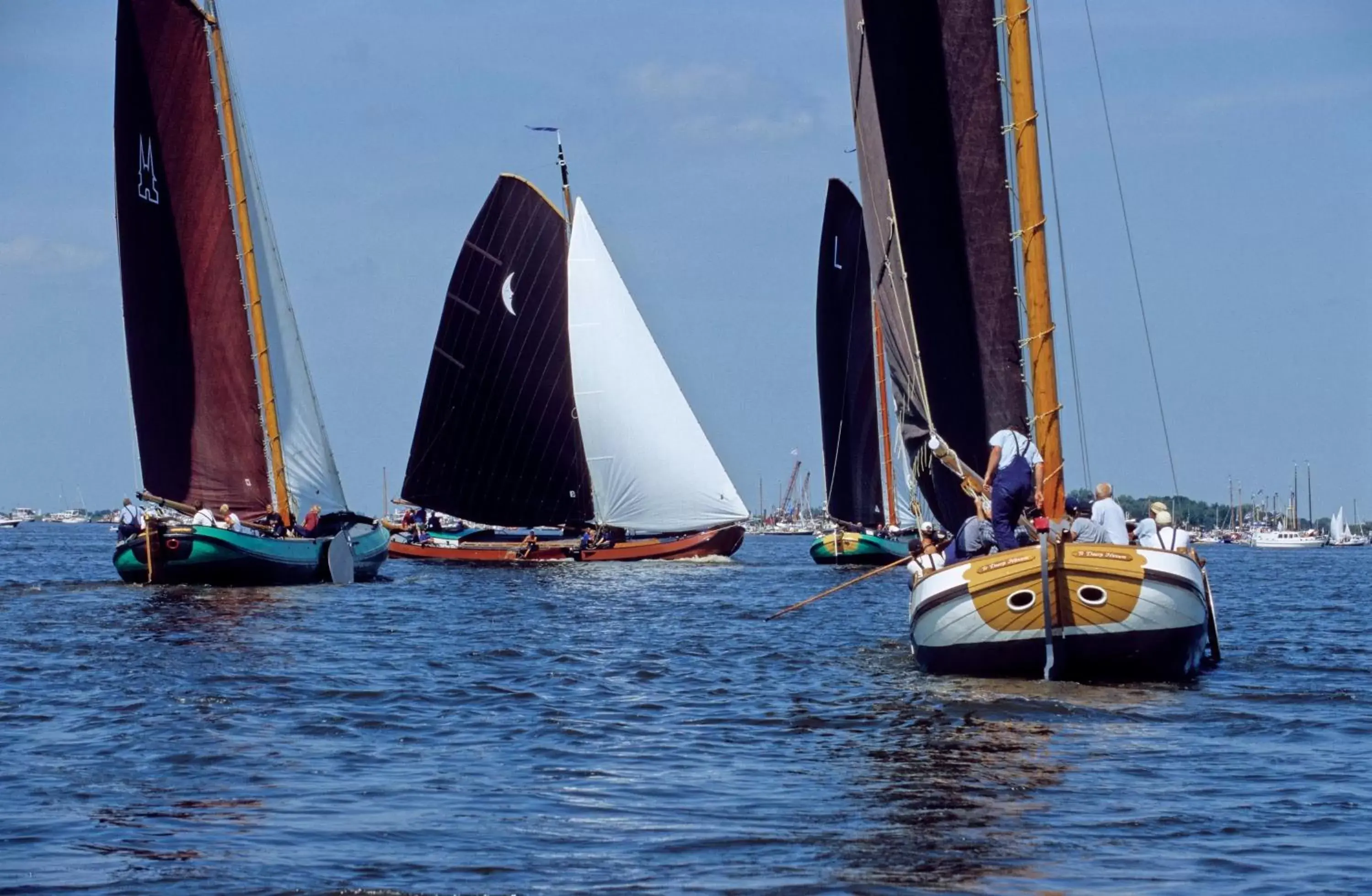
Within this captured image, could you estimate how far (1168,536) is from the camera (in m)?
23.5

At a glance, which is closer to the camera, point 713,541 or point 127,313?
point 127,313

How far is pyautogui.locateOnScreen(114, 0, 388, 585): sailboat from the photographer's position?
143ft

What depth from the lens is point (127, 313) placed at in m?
44.0

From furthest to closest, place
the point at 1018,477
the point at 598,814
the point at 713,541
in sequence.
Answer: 1. the point at 713,541
2. the point at 1018,477
3. the point at 598,814

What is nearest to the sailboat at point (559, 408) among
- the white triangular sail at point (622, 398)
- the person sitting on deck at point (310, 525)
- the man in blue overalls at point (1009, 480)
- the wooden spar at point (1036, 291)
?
the white triangular sail at point (622, 398)

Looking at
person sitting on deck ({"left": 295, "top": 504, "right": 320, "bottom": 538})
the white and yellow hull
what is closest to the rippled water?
the white and yellow hull

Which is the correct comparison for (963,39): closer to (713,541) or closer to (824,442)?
(713,541)

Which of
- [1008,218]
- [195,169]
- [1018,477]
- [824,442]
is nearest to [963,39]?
[1008,218]

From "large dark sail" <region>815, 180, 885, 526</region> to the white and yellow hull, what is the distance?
153 ft

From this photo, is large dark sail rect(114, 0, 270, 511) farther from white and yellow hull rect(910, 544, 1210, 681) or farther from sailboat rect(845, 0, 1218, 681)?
white and yellow hull rect(910, 544, 1210, 681)

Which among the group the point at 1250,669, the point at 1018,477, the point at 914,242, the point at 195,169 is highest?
the point at 195,169

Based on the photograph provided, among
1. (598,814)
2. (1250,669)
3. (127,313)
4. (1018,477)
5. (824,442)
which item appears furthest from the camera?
(824,442)

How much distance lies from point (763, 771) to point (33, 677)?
11035 millimetres

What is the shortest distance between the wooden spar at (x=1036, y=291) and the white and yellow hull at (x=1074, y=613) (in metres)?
2.06
